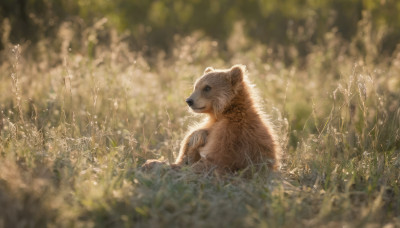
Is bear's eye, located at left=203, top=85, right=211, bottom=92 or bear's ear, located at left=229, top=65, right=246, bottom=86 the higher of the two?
bear's ear, located at left=229, top=65, right=246, bottom=86

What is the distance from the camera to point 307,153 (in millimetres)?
4906

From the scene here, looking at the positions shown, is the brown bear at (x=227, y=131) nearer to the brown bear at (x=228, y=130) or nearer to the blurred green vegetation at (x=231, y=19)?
the brown bear at (x=228, y=130)

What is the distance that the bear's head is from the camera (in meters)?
4.61

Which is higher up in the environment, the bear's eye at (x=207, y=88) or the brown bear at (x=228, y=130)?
the bear's eye at (x=207, y=88)

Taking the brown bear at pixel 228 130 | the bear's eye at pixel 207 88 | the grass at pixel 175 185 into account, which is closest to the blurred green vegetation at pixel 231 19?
the grass at pixel 175 185

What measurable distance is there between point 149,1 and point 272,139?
37.9ft

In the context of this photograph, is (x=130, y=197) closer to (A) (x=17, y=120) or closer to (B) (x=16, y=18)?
(A) (x=17, y=120)

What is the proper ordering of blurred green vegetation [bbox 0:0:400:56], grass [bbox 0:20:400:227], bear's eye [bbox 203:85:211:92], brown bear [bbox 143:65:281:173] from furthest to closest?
blurred green vegetation [bbox 0:0:400:56]
bear's eye [bbox 203:85:211:92]
brown bear [bbox 143:65:281:173]
grass [bbox 0:20:400:227]

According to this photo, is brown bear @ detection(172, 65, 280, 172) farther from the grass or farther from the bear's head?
the grass

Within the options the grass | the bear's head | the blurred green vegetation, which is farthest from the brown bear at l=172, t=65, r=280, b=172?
the blurred green vegetation

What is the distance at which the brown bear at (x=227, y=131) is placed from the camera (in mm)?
4086

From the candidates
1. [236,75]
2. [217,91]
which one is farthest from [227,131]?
[236,75]

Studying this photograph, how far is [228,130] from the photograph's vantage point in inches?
165

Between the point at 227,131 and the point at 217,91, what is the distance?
0.69 metres
